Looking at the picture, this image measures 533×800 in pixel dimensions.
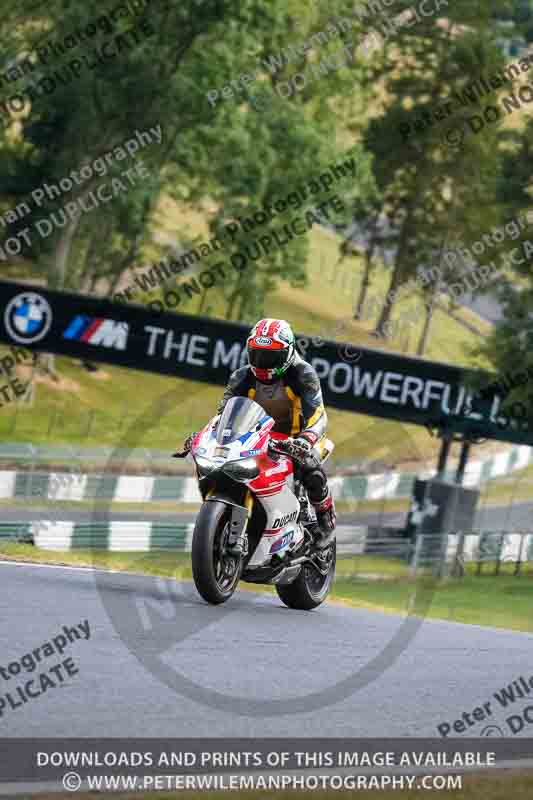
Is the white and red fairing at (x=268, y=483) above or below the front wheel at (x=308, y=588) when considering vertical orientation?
above

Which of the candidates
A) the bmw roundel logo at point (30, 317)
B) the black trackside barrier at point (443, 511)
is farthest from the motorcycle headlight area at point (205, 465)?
the bmw roundel logo at point (30, 317)

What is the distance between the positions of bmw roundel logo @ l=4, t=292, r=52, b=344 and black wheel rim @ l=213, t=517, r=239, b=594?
19.8 m

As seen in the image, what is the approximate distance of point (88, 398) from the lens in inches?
1786

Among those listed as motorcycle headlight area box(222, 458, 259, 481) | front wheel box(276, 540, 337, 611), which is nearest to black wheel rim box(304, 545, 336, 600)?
front wheel box(276, 540, 337, 611)

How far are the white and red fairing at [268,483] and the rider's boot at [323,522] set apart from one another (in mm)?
425

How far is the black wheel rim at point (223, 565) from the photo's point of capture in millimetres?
9750

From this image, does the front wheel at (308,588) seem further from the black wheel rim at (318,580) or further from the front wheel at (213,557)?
the front wheel at (213,557)

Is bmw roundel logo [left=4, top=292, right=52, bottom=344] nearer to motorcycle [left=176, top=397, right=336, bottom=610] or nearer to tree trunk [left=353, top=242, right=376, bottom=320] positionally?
motorcycle [left=176, top=397, right=336, bottom=610]

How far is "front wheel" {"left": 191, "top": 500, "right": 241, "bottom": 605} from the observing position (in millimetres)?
9469

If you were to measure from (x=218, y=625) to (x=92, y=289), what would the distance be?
145ft

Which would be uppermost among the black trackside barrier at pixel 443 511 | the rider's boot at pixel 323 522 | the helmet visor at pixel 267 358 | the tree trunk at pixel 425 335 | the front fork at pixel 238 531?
the tree trunk at pixel 425 335

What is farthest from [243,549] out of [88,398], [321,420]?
[88,398]

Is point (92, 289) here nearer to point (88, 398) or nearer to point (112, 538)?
point (88, 398)

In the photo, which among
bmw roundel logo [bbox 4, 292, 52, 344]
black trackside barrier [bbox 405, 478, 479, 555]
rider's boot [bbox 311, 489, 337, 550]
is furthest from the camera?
bmw roundel logo [bbox 4, 292, 52, 344]
